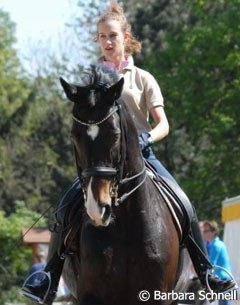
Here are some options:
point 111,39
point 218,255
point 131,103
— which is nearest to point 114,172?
point 131,103

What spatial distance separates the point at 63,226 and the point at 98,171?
54.7 inches

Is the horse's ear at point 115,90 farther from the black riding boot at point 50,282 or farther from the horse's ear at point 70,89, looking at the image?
the black riding boot at point 50,282

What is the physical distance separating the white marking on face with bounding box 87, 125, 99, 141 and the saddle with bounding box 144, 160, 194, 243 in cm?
121

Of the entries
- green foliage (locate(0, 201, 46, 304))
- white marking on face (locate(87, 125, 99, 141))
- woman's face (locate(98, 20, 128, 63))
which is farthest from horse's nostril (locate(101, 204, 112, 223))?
green foliage (locate(0, 201, 46, 304))

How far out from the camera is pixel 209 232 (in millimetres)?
14641

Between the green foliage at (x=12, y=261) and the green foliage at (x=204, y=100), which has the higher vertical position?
the green foliage at (x=204, y=100)

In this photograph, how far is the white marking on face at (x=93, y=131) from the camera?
7527 mm

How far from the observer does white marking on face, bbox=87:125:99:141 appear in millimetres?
7527

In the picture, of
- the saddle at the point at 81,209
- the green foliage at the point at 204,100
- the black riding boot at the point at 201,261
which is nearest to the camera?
the saddle at the point at 81,209

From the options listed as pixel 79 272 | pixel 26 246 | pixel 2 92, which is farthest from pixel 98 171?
pixel 2 92

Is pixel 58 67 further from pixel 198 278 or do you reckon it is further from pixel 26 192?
pixel 198 278

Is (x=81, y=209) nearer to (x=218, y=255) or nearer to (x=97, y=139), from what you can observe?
(x=97, y=139)

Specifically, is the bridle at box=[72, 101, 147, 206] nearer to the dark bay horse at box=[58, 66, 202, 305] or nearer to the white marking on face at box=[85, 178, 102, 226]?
the dark bay horse at box=[58, 66, 202, 305]

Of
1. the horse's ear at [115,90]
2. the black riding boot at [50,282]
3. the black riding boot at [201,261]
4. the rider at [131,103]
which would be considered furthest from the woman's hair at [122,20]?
the black riding boot at [50,282]
